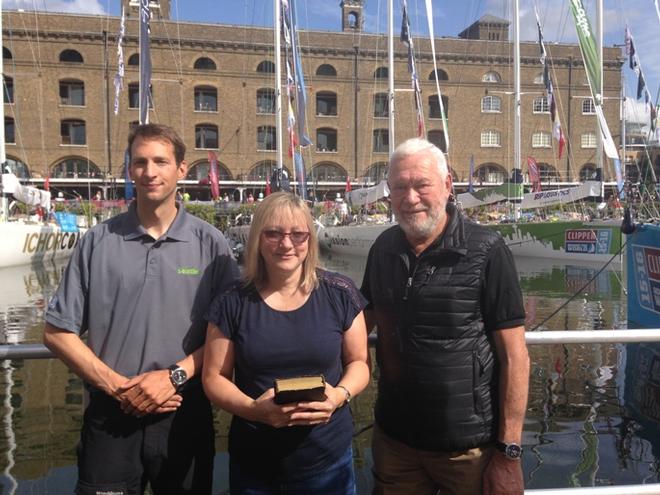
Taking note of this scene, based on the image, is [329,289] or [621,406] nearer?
[329,289]

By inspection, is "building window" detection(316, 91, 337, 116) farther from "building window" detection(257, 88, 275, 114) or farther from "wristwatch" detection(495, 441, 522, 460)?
"wristwatch" detection(495, 441, 522, 460)

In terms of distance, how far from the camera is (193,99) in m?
49.5

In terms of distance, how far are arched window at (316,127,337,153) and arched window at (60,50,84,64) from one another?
20.1 meters

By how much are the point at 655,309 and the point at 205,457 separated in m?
6.55

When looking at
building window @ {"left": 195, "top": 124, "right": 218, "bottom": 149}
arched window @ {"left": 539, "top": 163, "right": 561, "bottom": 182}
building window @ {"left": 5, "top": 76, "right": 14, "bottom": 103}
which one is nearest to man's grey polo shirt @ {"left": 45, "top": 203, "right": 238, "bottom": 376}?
building window @ {"left": 195, "top": 124, "right": 218, "bottom": 149}

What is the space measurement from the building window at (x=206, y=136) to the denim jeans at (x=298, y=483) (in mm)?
49197

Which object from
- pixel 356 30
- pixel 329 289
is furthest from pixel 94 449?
pixel 356 30

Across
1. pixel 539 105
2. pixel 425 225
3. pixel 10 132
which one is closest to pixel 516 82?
pixel 425 225

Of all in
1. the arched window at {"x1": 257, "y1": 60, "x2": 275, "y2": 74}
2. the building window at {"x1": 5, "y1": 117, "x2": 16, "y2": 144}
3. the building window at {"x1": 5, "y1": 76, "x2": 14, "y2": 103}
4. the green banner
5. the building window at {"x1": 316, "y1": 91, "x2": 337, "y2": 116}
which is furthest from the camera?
the building window at {"x1": 316, "y1": 91, "x2": 337, "y2": 116}

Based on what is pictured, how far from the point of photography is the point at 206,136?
5034 cm

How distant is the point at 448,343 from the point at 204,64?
5215cm

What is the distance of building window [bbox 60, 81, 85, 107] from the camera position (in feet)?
158

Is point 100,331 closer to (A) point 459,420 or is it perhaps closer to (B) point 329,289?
(B) point 329,289

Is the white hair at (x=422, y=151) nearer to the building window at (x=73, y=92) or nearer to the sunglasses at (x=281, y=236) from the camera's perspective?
the sunglasses at (x=281, y=236)
